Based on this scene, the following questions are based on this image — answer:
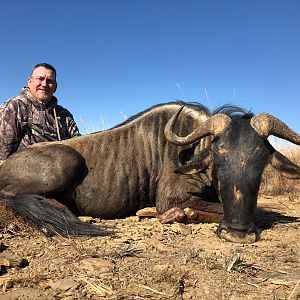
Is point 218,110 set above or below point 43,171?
above

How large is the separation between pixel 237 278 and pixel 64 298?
103 cm

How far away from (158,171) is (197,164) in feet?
2.55

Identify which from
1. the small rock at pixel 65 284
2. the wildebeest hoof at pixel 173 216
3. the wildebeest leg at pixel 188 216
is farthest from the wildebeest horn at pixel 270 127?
the small rock at pixel 65 284

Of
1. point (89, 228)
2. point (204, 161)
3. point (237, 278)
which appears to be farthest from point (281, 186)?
point (237, 278)

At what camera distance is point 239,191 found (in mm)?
3596

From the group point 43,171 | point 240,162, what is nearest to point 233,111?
point 240,162

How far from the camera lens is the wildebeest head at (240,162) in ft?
11.7

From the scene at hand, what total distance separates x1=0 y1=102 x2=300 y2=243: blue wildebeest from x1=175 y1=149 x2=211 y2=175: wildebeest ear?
0.01 m

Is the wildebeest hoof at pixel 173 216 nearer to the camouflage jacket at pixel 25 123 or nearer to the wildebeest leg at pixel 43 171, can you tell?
the wildebeest leg at pixel 43 171

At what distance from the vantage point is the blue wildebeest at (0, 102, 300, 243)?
364 cm

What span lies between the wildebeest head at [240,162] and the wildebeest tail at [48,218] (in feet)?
3.64

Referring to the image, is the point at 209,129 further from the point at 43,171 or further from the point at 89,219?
the point at 43,171

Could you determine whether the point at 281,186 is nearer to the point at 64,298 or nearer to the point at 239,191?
the point at 239,191

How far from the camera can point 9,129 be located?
5.52m
